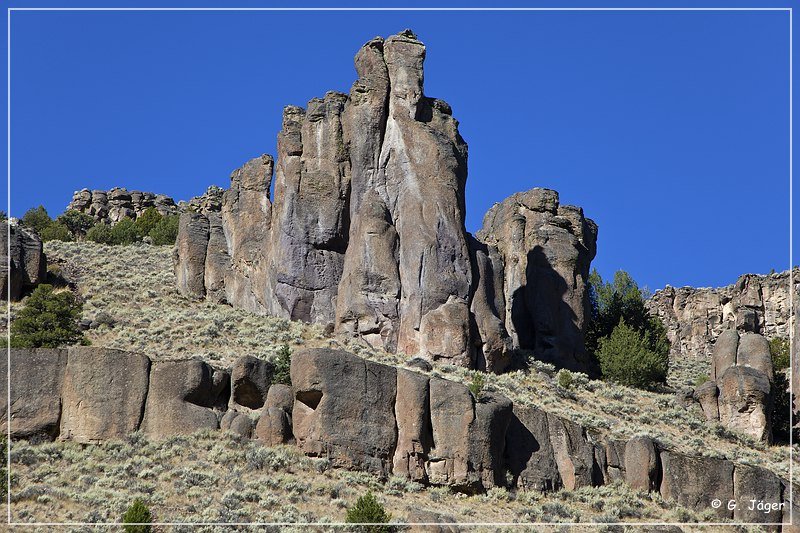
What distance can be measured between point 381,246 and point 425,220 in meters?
2.53

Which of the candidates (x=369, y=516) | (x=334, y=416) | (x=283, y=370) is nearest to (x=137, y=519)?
(x=369, y=516)

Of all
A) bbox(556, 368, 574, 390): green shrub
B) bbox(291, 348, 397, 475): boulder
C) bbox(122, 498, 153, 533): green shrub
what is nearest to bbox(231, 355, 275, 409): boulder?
bbox(291, 348, 397, 475): boulder

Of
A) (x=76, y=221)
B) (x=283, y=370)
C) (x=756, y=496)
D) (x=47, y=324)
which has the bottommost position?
(x=756, y=496)

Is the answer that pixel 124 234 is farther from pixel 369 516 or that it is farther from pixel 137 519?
pixel 137 519

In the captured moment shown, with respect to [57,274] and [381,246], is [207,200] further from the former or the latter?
[381,246]

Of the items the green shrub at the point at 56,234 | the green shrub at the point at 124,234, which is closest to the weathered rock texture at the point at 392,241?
the green shrub at the point at 56,234

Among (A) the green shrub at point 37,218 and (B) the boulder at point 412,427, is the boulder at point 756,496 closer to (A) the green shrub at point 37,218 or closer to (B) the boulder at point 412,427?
(B) the boulder at point 412,427

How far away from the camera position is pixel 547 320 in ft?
269

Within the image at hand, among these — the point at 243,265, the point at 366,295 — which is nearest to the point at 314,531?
the point at 366,295

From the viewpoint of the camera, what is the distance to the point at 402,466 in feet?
167

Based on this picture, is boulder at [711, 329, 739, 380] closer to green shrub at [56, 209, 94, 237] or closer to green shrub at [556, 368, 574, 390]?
green shrub at [556, 368, 574, 390]

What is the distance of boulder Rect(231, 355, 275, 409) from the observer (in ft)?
Answer: 178

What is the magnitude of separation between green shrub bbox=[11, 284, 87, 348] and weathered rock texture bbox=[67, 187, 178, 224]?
69.1 meters

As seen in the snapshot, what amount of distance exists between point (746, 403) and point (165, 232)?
198 feet
